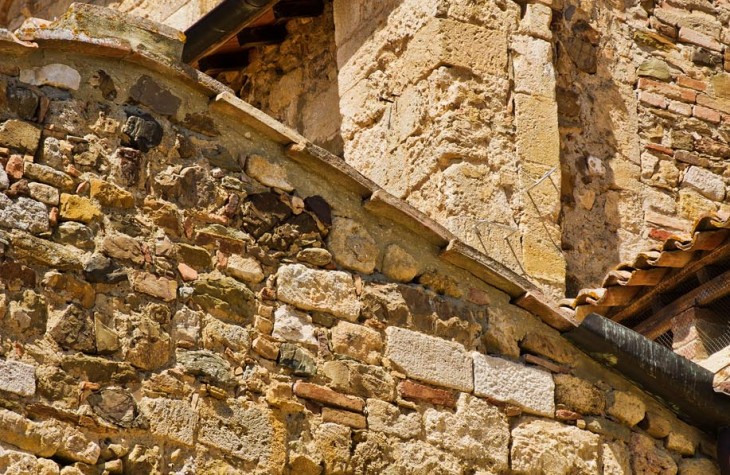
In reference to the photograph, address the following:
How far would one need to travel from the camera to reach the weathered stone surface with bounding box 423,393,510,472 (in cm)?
571

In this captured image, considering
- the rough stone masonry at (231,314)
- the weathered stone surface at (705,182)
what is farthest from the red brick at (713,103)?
the rough stone masonry at (231,314)

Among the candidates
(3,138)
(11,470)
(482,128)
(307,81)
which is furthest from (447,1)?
(11,470)

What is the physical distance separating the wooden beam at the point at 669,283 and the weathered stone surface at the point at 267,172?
6.41 feet

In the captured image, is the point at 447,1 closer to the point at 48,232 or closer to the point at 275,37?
the point at 275,37

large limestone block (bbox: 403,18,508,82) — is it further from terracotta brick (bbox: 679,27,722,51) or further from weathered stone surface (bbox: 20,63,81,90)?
weathered stone surface (bbox: 20,63,81,90)

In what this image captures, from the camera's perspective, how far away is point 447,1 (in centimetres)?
790

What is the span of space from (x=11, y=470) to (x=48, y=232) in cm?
90

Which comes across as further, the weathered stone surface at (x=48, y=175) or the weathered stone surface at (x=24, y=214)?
the weathered stone surface at (x=48, y=175)

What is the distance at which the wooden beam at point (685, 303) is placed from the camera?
664cm

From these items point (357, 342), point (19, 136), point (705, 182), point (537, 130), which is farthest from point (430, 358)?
point (705, 182)

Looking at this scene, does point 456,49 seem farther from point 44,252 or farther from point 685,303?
point 44,252

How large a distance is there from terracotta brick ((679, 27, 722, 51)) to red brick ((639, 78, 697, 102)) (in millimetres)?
361

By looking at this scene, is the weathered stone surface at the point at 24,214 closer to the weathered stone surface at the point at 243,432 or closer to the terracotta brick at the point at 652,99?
the weathered stone surface at the point at 243,432

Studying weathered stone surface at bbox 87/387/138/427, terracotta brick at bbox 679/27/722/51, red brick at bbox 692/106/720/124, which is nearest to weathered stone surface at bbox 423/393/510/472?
weathered stone surface at bbox 87/387/138/427
